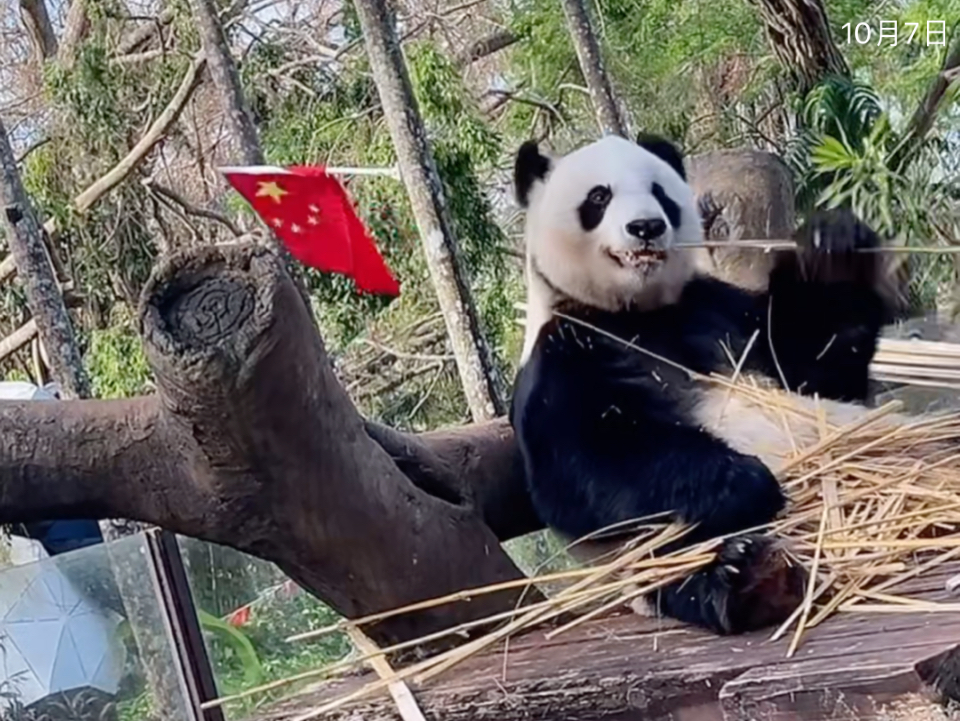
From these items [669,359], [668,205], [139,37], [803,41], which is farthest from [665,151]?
[139,37]

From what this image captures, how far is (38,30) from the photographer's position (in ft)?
27.2

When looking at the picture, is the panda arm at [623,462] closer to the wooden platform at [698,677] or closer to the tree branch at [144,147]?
the wooden platform at [698,677]

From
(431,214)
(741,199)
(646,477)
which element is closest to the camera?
(646,477)

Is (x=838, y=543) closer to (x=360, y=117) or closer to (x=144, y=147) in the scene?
(x=360, y=117)

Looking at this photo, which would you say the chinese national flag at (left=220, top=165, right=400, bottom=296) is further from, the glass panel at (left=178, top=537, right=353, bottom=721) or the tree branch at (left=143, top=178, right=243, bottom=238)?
the tree branch at (left=143, top=178, right=243, bottom=238)

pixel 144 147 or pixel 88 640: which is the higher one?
pixel 144 147

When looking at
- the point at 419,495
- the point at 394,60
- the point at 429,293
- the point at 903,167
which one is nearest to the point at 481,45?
the point at 429,293

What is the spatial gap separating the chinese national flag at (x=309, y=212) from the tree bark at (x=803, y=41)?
1.63 m

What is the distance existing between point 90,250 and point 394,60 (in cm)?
339

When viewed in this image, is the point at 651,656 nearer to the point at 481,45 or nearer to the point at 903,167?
the point at 903,167

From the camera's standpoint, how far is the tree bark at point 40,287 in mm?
5012

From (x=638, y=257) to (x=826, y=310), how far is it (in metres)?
0.32

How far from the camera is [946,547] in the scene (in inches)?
53.1

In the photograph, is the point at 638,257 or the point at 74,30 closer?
the point at 638,257
